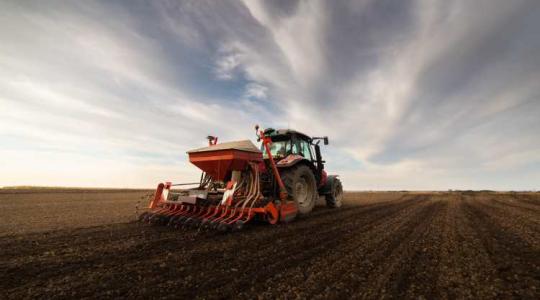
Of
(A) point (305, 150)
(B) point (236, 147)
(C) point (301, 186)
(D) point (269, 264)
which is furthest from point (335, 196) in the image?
(D) point (269, 264)

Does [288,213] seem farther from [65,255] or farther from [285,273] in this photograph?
[65,255]

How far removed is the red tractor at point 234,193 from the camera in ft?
17.1

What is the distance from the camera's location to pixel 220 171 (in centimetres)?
600

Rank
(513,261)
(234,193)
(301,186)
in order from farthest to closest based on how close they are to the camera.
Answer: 1. (301,186)
2. (234,193)
3. (513,261)

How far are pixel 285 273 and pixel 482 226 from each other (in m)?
5.77

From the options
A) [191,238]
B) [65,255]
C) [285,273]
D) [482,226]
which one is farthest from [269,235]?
[482,226]

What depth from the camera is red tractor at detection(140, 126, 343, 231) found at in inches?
206

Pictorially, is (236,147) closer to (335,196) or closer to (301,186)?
(301,186)

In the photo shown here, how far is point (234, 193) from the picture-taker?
19.7ft

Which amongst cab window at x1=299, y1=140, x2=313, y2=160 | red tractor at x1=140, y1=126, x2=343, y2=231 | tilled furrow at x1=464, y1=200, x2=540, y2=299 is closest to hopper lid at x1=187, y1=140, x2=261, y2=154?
red tractor at x1=140, y1=126, x2=343, y2=231

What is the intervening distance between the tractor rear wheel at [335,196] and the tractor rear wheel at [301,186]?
→ 2.54m

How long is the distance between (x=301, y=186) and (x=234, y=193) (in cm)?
249

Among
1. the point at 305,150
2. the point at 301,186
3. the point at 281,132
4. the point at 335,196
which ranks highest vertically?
the point at 281,132

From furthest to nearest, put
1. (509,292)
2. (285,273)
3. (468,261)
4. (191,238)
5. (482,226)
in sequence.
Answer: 1. (482,226)
2. (191,238)
3. (468,261)
4. (285,273)
5. (509,292)
